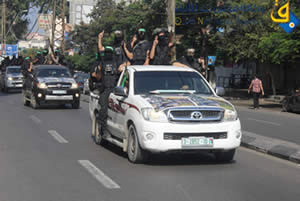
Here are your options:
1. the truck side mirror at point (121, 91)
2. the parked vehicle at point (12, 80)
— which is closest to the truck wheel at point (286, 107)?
the parked vehicle at point (12, 80)

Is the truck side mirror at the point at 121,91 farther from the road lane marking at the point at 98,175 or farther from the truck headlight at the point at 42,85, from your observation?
the truck headlight at the point at 42,85

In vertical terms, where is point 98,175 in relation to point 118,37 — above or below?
below

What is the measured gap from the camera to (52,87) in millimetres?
23406

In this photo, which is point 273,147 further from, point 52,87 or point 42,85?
point 42,85

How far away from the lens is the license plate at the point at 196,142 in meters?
9.51

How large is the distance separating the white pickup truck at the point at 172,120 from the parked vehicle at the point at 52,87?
12891 mm

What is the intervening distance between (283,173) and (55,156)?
4174 mm

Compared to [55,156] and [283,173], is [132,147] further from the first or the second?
[283,173]

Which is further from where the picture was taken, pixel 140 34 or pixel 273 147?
pixel 140 34

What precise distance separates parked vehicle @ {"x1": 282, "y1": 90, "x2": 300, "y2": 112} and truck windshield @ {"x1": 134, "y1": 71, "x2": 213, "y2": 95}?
17393 millimetres

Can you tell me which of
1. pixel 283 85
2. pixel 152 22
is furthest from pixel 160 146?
pixel 283 85

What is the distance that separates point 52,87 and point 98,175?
14922 millimetres

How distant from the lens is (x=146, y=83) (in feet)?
35.4

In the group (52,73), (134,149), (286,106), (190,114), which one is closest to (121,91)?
(134,149)
